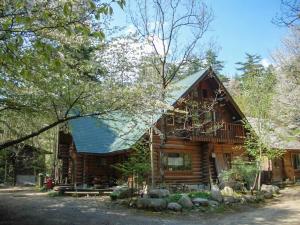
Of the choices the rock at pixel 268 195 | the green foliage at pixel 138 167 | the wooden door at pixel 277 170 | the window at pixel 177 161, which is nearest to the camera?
the green foliage at pixel 138 167

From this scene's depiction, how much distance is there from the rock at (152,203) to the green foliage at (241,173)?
6713mm

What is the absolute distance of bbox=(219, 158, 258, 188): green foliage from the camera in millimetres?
20922

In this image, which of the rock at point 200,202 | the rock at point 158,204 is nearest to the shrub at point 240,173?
the rock at point 200,202

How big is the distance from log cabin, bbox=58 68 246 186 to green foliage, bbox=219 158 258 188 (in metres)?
2.52

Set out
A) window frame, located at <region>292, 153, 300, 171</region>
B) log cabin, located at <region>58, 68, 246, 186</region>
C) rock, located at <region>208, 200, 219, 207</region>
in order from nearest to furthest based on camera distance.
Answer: rock, located at <region>208, 200, 219, 207</region>
log cabin, located at <region>58, 68, 246, 186</region>
window frame, located at <region>292, 153, 300, 171</region>

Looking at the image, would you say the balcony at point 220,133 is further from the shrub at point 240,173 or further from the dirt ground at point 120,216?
the dirt ground at point 120,216

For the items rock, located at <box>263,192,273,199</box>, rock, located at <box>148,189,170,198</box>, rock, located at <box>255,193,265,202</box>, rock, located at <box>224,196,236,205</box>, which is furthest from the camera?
rock, located at <box>263,192,273,199</box>

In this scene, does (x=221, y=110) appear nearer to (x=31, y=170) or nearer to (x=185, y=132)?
(x=185, y=132)

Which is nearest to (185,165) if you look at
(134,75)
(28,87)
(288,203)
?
(288,203)

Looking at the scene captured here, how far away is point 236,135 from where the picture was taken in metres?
27.1

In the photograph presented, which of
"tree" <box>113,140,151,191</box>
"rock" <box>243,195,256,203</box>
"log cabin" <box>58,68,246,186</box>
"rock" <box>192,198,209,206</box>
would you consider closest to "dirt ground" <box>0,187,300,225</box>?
"rock" <box>243,195,256,203</box>

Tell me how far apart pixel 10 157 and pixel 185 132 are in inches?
750

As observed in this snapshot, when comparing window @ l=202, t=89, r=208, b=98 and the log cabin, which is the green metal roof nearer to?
the log cabin

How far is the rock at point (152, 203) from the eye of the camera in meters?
15.2
